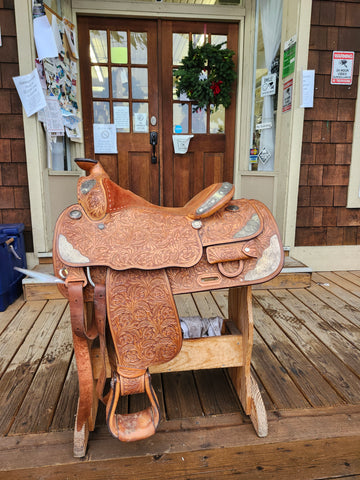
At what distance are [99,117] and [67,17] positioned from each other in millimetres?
858

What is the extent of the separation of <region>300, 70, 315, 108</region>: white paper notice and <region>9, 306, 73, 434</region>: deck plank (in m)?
2.56

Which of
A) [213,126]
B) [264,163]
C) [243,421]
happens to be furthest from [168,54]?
[243,421]

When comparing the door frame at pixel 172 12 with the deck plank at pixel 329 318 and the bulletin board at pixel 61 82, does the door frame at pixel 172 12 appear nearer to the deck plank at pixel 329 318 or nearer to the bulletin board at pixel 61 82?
the bulletin board at pixel 61 82

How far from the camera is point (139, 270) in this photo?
101 cm

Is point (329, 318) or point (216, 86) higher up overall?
point (216, 86)

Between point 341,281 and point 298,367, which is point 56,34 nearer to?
point 298,367

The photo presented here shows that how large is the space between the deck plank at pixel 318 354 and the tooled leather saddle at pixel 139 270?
0.73 m

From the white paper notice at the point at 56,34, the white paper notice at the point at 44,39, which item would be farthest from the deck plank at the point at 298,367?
the white paper notice at the point at 56,34

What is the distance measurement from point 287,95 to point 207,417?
8.59ft

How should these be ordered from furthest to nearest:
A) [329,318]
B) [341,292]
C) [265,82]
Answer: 1. [265,82]
2. [341,292]
3. [329,318]

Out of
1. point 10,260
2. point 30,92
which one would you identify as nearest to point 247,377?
point 10,260

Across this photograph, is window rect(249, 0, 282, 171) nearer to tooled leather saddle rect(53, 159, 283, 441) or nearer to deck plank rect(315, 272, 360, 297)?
deck plank rect(315, 272, 360, 297)

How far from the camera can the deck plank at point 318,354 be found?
1.35m

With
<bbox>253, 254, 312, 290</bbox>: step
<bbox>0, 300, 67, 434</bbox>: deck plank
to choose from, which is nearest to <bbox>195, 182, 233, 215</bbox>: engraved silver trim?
<bbox>0, 300, 67, 434</bbox>: deck plank
